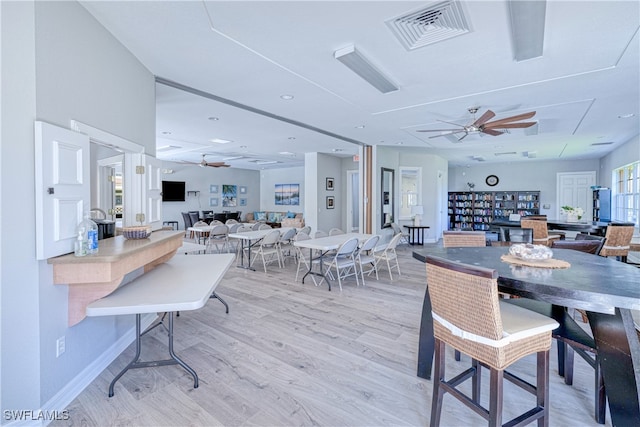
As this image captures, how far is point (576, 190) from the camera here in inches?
399

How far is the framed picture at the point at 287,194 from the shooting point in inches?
511

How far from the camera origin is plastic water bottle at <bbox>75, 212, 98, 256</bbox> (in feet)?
6.40

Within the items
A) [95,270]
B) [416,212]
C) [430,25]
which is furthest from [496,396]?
[416,212]

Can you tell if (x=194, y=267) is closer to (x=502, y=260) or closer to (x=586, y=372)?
(x=502, y=260)

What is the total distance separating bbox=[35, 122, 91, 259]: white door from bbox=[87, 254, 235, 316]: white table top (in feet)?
1.51

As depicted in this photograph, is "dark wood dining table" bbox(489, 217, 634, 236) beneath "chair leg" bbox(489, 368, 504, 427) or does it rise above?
above

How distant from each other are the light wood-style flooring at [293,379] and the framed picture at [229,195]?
10196 mm

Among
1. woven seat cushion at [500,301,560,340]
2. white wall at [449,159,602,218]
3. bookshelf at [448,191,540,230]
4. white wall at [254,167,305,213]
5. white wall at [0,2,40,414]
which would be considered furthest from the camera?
white wall at [254,167,305,213]

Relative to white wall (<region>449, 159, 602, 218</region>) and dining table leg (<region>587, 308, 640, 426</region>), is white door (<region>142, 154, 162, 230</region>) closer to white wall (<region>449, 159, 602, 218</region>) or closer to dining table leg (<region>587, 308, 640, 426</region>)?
dining table leg (<region>587, 308, 640, 426</region>)

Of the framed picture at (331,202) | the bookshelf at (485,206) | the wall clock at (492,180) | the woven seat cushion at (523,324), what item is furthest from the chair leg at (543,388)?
the wall clock at (492,180)

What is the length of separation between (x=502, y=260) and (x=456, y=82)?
2491mm

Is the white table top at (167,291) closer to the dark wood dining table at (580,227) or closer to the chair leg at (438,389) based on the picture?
the chair leg at (438,389)

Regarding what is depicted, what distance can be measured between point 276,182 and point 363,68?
10823mm

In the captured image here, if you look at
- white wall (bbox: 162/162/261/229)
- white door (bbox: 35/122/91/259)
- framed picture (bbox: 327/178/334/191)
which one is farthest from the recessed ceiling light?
white door (bbox: 35/122/91/259)
